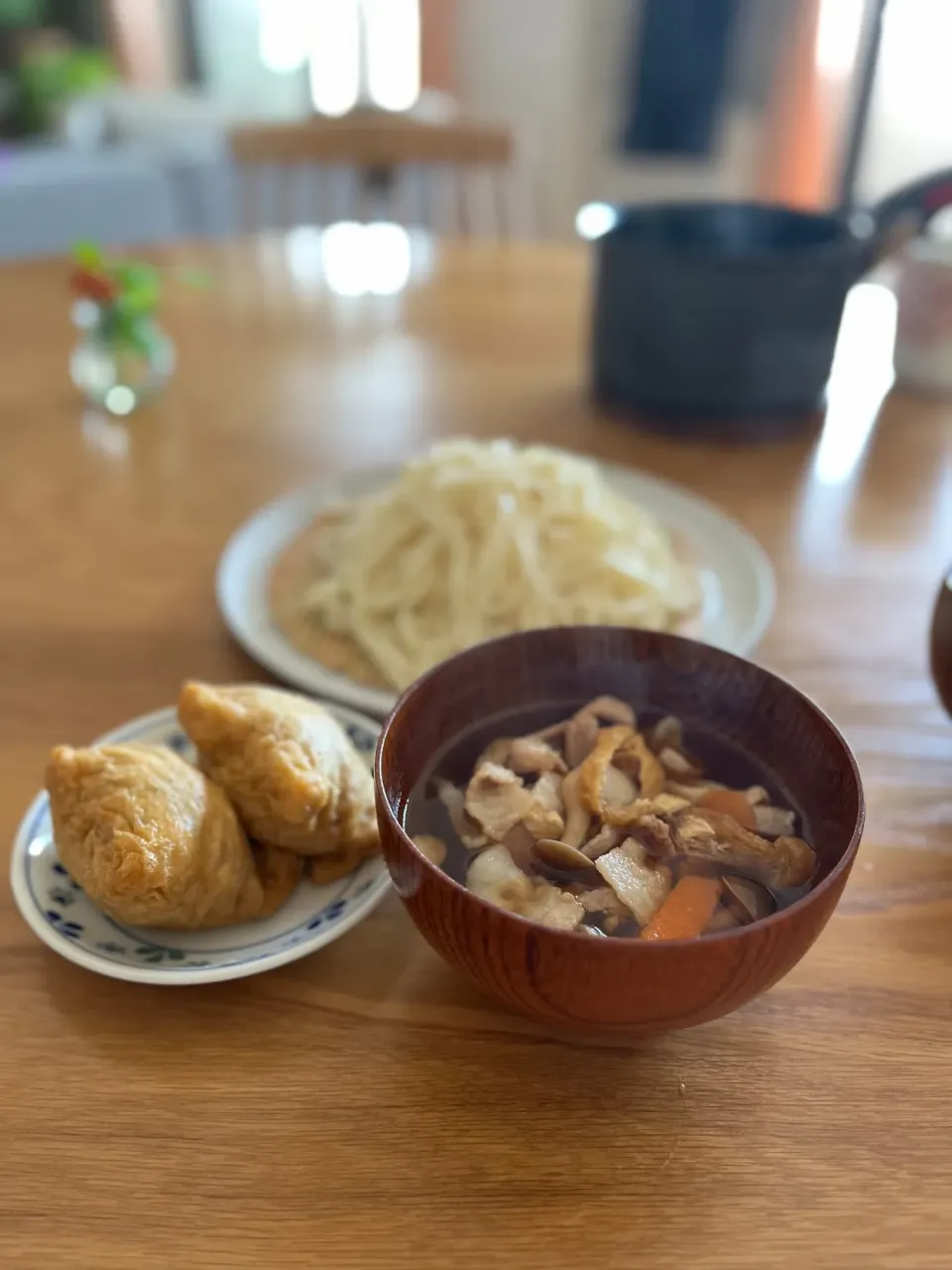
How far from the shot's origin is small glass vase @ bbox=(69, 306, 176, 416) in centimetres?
153

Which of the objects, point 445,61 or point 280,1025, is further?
point 445,61

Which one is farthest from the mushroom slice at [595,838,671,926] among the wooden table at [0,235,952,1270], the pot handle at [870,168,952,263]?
the pot handle at [870,168,952,263]

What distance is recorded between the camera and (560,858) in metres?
0.64

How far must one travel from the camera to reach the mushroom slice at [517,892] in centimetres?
61

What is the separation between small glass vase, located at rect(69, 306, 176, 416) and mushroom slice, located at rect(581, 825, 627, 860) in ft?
3.83

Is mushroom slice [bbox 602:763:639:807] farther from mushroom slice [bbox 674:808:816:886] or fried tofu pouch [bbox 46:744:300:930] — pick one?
fried tofu pouch [bbox 46:744:300:930]

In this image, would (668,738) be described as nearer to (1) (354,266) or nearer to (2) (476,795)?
(2) (476,795)

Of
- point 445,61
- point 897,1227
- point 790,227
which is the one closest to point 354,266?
point 790,227

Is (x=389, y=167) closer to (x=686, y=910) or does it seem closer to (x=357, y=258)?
(x=357, y=258)

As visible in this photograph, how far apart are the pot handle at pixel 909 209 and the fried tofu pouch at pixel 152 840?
1171mm

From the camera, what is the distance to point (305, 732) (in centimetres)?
75

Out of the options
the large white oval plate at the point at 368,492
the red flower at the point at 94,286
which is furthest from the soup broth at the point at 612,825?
the red flower at the point at 94,286

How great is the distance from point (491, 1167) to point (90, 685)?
0.59 m

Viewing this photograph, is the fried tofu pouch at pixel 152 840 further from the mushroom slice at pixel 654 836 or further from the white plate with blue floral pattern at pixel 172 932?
the mushroom slice at pixel 654 836
